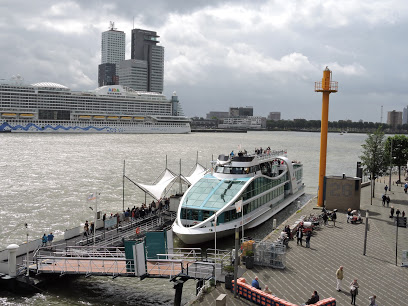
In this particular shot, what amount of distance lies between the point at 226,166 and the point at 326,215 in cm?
729

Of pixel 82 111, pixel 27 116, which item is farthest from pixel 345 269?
pixel 82 111

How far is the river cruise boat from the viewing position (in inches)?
919

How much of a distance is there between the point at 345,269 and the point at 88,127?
5799 inches

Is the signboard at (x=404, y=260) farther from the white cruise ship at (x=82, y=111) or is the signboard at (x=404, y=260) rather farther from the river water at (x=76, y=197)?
the white cruise ship at (x=82, y=111)

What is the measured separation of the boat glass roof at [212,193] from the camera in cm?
2442

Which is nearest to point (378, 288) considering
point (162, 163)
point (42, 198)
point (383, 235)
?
point (383, 235)

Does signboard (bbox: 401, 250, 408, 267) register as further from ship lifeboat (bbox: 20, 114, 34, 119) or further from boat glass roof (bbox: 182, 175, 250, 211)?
ship lifeboat (bbox: 20, 114, 34, 119)

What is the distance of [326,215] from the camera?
26.0m

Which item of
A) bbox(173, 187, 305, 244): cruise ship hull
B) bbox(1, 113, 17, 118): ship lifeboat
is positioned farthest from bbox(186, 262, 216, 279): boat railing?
bbox(1, 113, 17, 118): ship lifeboat

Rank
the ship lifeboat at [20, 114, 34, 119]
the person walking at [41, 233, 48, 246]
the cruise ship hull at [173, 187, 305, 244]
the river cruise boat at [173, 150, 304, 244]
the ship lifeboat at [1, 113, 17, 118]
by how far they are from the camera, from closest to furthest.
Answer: the person walking at [41, 233, 48, 246] < the cruise ship hull at [173, 187, 305, 244] < the river cruise boat at [173, 150, 304, 244] < the ship lifeboat at [1, 113, 17, 118] < the ship lifeboat at [20, 114, 34, 119]

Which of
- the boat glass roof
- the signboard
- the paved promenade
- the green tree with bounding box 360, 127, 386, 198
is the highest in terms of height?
the green tree with bounding box 360, 127, 386, 198

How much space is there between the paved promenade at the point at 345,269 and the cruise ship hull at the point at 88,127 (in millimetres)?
138172

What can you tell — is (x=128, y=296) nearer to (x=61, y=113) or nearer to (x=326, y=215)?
(x=326, y=215)

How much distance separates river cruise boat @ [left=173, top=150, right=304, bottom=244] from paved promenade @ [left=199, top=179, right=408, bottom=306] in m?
3.18
